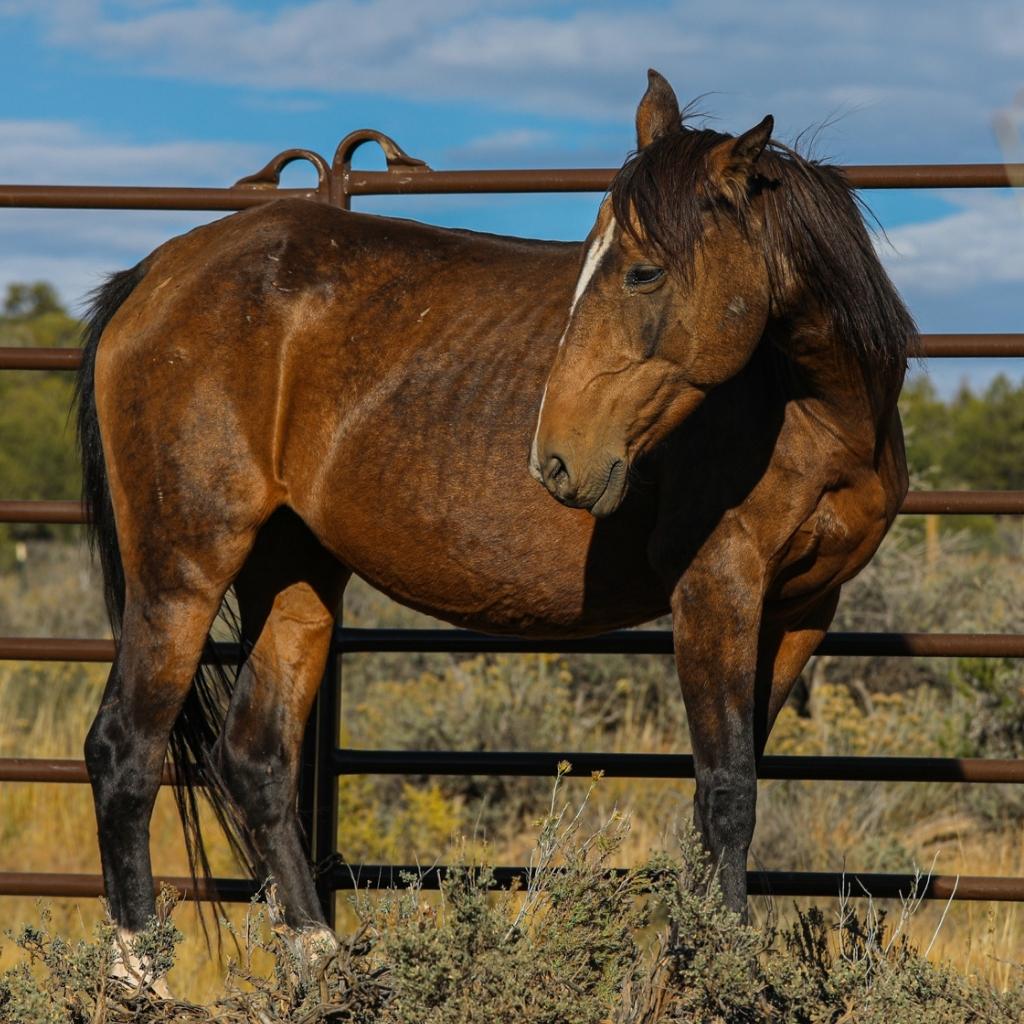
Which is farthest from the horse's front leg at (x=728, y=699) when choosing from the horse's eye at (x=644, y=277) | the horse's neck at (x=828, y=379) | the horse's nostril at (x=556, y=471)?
the horse's eye at (x=644, y=277)

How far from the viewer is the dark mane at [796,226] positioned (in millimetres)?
2920

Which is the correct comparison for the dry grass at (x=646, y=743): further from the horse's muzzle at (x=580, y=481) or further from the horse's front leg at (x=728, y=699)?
the horse's muzzle at (x=580, y=481)

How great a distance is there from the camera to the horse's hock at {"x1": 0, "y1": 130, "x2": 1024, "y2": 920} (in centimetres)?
422

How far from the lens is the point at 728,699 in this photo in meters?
3.19

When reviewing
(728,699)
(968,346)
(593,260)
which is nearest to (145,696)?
(728,699)

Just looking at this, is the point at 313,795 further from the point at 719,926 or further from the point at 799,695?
the point at 799,695

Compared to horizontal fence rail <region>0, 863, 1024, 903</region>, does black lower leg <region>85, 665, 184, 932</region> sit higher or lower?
higher

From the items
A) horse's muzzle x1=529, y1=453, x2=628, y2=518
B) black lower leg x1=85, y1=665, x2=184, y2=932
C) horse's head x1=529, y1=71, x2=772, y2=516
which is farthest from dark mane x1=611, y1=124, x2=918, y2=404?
black lower leg x1=85, y1=665, x2=184, y2=932

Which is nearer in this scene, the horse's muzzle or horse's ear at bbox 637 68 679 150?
the horse's muzzle

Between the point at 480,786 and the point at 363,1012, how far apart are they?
4.76 meters

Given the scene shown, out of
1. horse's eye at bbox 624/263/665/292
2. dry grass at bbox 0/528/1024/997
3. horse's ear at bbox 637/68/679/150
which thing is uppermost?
horse's ear at bbox 637/68/679/150

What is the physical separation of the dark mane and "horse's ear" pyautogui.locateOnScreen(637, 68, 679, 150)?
0.19 feet

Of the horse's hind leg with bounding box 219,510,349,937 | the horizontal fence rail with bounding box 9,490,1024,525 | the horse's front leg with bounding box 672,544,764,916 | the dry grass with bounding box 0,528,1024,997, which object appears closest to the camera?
the horse's front leg with bounding box 672,544,764,916

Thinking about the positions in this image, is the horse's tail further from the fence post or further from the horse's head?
the horse's head
